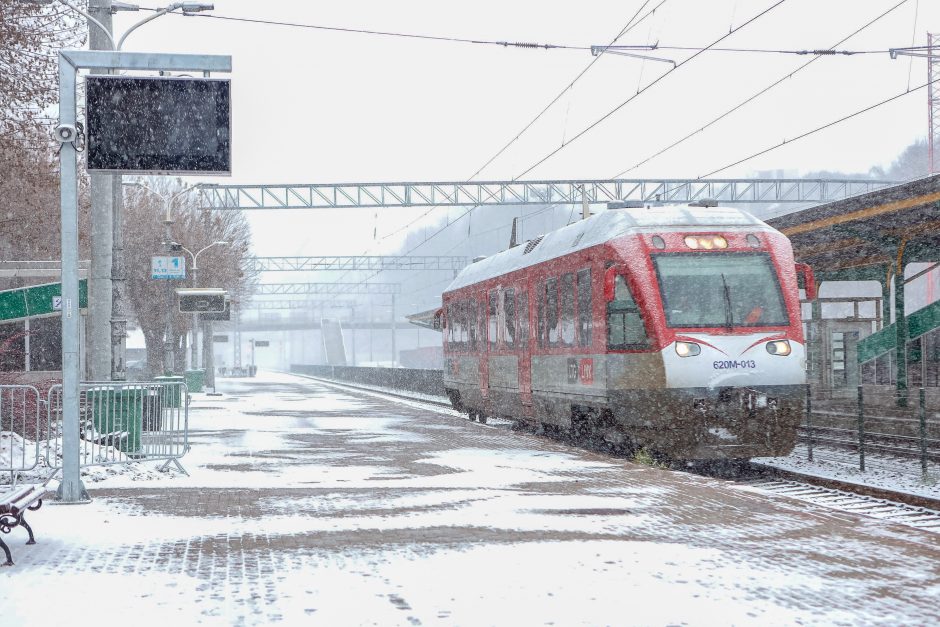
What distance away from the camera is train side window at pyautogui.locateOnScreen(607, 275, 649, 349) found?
14930 millimetres

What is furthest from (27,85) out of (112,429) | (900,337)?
(900,337)

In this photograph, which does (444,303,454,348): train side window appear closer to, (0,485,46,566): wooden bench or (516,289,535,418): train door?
(516,289,535,418): train door

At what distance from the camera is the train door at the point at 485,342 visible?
73.2ft

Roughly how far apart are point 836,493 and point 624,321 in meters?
3.64

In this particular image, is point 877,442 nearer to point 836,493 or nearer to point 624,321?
point 624,321

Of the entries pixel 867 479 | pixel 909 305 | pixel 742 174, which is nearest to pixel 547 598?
pixel 867 479

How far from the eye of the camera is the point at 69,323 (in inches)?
421

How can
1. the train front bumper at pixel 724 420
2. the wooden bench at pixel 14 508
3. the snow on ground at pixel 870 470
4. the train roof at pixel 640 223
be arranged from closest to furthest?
the wooden bench at pixel 14 508, the snow on ground at pixel 870 470, the train front bumper at pixel 724 420, the train roof at pixel 640 223

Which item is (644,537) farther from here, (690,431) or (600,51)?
(600,51)

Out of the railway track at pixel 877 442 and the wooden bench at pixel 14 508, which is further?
the railway track at pixel 877 442

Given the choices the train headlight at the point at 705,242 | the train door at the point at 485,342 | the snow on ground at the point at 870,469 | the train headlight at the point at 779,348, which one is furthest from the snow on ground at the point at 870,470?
the train door at the point at 485,342

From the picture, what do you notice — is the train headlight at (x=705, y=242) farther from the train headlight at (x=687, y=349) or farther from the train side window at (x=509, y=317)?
the train side window at (x=509, y=317)

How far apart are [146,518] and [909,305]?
81.5 metres

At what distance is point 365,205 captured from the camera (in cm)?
5125
